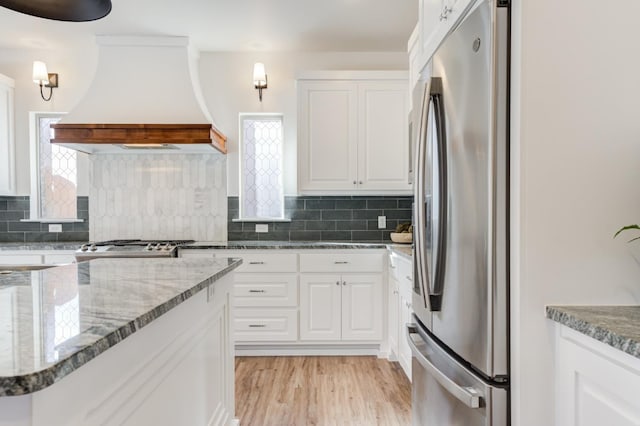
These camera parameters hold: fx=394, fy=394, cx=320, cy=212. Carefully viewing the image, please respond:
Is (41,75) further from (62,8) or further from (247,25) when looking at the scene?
(62,8)

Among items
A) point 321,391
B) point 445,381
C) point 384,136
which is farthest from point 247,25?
point 445,381

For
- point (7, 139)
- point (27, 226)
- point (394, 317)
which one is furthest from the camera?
point (27, 226)

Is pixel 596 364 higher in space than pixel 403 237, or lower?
lower

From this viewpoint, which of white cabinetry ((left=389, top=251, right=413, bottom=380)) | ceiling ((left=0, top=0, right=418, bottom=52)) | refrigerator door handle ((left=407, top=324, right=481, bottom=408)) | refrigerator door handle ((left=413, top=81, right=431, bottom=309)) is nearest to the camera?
refrigerator door handle ((left=407, top=324, right=481, bottom=408))

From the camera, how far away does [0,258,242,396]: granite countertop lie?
0.66 metres

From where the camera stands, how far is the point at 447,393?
A: 4.60 feet

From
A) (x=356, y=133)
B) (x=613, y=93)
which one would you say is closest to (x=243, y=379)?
(x=356, y=133)

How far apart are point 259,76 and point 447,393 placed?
2.99 metres

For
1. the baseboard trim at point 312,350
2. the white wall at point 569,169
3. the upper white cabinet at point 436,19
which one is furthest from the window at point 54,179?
the white wall at point 569,169

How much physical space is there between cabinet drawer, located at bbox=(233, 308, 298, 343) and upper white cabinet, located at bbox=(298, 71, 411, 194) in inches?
41.6

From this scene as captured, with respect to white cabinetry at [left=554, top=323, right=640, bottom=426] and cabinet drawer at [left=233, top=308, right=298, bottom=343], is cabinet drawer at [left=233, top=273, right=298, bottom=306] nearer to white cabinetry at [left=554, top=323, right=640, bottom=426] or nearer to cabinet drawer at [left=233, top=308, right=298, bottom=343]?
cabinet drawer at [left=233, top=308, right=298, bottom=343]

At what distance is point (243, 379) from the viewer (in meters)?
2.78

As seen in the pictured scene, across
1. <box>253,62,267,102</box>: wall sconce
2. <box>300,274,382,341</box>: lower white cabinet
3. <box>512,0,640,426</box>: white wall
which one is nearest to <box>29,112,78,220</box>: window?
<box>253,62,267,102</box>: wall sconce

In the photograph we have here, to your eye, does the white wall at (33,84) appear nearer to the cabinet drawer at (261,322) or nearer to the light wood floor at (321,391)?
the cabinet drawer at (261,322)
